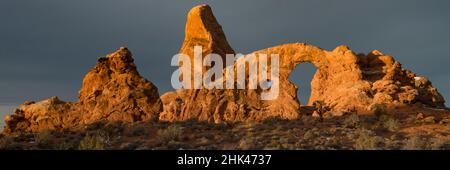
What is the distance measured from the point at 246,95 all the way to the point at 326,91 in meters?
6.77

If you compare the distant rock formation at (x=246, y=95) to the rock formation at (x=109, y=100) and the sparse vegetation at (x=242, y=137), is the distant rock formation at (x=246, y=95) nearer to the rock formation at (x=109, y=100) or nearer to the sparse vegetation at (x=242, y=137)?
the rock formation at (x=109, y=100)

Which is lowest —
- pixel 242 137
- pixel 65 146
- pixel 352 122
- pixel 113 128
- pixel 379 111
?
pixel 65 146

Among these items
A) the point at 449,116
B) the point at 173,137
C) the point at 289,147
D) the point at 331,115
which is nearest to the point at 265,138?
the point at 289,147

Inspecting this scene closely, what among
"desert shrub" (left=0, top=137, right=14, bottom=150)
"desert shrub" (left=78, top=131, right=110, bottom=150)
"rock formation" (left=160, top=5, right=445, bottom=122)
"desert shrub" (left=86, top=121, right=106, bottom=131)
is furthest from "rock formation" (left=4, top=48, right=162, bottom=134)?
"desert shrub" (left=78, top=131, right=110, bottom=150)

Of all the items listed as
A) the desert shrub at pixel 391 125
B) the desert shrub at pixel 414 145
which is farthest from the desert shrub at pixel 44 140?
the desert shrub at pixel 391 125

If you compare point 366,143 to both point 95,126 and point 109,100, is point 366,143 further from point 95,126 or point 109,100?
point 109,100

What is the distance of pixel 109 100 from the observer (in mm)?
35094

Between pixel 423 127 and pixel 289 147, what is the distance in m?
10.6

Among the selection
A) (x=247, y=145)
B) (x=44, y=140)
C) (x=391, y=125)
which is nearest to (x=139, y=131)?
(x=44, y=140)

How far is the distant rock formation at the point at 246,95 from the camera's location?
111 feet

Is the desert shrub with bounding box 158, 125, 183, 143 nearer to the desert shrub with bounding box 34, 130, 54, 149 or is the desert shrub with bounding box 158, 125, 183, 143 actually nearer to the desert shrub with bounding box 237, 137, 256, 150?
the desert shrub with bounding box 237, 137, 256, 150

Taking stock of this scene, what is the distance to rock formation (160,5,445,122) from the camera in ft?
111

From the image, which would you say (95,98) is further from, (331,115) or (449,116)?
(449,116)

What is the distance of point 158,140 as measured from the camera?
19.6m
